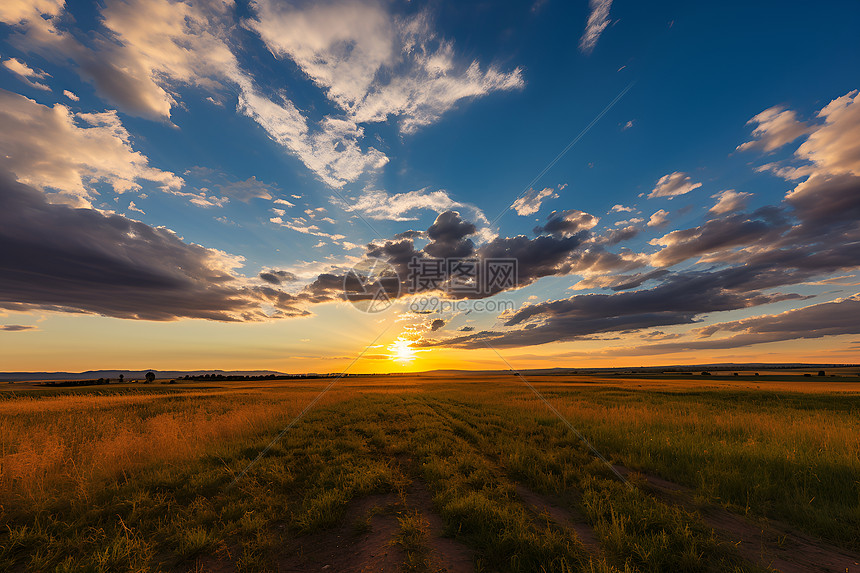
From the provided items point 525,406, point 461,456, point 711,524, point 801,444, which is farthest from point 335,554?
point 525,406

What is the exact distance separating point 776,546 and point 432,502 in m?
6.32

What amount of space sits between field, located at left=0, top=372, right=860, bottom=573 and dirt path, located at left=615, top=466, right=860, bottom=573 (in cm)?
4

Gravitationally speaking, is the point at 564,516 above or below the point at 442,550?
below

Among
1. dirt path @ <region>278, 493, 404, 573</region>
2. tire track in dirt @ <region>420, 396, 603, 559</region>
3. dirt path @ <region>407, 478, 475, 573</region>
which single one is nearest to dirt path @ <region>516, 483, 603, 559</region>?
tire track in dirt @ <region>420, 396, 603, 559</region>

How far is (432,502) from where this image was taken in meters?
7.25

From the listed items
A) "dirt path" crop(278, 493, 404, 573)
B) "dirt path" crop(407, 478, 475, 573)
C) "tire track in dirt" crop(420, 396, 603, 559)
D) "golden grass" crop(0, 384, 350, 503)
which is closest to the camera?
"dirt path" crop(407, 478, 475, 573)

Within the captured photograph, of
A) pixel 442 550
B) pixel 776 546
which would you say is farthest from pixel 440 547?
pixel 776 546

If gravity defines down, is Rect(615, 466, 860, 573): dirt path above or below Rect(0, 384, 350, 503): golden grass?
below

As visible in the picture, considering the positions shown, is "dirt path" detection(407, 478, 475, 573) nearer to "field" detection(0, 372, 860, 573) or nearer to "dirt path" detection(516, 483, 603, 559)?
"field" detection(0, 372, 860, 573)

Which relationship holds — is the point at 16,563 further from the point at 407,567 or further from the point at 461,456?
the point at 461,456

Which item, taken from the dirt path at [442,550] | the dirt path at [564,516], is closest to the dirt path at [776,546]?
the dirt path at [564,516]

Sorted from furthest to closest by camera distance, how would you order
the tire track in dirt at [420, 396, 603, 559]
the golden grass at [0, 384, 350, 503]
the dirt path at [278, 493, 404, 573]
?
1. the golden grass at [0, 384, 350, 503]
2. the tire track in dirt at [420, 396, 603, 559]
3. the dirt path at [278, 493, 404, 573]

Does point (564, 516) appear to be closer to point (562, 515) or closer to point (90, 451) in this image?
point (562, 515)

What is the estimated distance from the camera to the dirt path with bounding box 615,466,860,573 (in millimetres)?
5094
